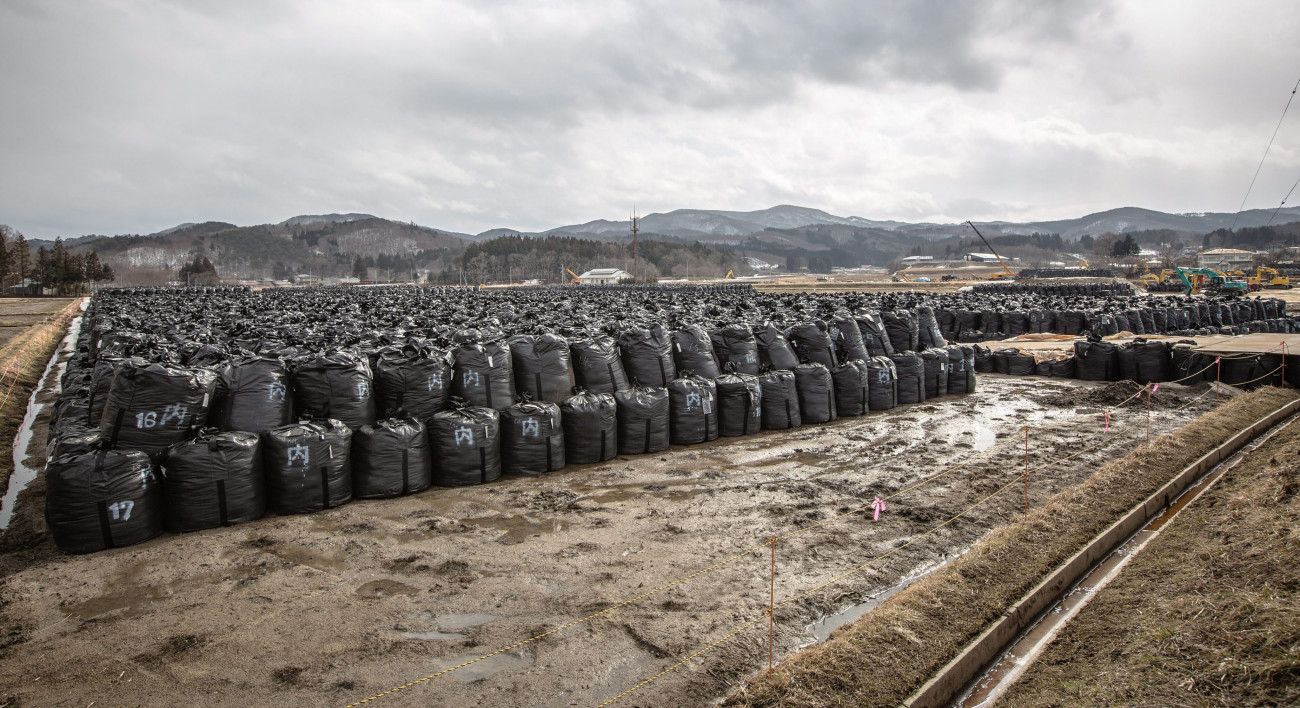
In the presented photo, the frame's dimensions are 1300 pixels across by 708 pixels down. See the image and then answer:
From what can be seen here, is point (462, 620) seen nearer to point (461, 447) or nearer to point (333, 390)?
point (461, 447)

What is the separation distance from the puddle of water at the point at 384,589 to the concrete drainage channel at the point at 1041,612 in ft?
9.06

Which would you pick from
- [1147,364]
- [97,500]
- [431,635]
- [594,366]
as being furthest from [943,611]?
[1147,364]

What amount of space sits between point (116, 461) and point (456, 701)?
3.01 metres

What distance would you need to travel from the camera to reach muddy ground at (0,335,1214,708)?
293 centimetres

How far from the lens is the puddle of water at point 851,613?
337 cm

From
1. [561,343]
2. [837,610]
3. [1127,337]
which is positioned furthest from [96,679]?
[1127,337]

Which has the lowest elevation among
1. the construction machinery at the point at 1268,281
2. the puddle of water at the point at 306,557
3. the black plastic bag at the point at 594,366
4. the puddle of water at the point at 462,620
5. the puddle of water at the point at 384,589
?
the puddle of water at the point at 462,620

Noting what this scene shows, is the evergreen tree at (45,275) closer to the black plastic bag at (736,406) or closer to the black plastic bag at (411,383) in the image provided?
the black plastic bag at (411,383)

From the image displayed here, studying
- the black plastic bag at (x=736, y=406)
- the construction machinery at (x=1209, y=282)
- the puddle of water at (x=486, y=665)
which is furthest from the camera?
the construction machinery at (x=1209, y=282)

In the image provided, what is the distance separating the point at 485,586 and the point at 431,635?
0.56 m

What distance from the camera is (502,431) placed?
5.83 meters

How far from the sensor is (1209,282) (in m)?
37.0

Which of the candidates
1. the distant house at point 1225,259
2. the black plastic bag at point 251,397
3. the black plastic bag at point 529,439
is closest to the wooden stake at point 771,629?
the black plastic bag at point 529,439

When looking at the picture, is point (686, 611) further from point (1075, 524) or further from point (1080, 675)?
point (1075, 524)
